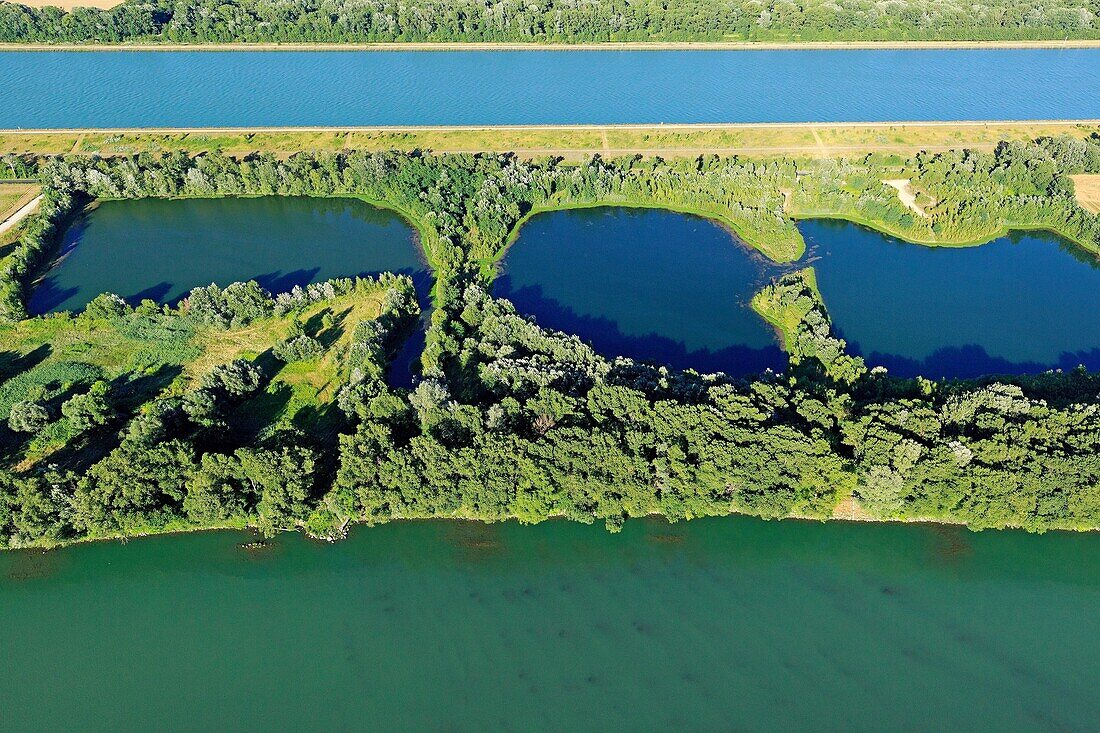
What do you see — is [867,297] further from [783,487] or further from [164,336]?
[164,336]

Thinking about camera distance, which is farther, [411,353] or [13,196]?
[13,196]

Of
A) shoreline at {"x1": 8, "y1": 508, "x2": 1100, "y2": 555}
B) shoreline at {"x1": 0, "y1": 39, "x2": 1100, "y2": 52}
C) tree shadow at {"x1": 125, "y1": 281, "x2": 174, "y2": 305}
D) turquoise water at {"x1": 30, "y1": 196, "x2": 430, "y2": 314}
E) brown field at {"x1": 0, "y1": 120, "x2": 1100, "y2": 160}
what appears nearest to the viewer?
shoreline at {"x1": 8, "y1": 508, "x2": 1100, "y2": 555}

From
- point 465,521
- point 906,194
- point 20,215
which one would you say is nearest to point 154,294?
point 20,215

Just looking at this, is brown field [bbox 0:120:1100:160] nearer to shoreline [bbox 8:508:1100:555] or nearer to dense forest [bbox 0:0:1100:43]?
dense forest [bbox 0:0:1100:43]

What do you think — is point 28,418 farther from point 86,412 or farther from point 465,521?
point 465,521

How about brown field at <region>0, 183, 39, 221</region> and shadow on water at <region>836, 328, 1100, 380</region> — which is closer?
shadow on water at <region>836, 328, 1100, 380</region>

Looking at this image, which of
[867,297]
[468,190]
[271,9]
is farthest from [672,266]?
[271,9]

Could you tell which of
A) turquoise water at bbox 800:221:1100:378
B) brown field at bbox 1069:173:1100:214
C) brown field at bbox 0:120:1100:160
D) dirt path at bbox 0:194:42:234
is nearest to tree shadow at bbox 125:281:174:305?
dirt path at bbox 0:194:42:234
